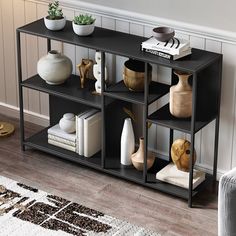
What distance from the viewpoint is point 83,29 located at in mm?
3846

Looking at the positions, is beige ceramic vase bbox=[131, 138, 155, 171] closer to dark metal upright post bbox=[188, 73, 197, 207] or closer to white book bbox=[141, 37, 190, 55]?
dark metal upright post bbox=[188, 73, 197, 207]

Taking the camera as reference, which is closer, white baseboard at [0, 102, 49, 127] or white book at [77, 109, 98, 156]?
white book at [77, 109, 98, 156]

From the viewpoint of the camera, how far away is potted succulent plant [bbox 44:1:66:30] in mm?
3925

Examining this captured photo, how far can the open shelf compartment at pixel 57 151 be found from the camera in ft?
13.2

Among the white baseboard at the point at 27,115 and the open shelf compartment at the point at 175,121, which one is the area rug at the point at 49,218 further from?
the white baseboard at the point at 27,115

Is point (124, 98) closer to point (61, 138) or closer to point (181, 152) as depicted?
point (181, 152)

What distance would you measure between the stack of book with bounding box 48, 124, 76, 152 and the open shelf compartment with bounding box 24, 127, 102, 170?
0.07 ft

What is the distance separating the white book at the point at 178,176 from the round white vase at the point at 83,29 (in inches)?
32.1

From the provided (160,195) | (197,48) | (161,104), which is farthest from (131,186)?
(197,48)

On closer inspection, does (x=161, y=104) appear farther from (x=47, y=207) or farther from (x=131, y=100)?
(x=47, y=207)

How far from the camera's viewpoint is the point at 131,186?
3898 millimetres

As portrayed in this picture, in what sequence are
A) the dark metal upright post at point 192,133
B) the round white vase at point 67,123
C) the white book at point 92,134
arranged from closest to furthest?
the dark metal upright post at point 192,133 → the white book at point 92,134 → the round white vase at point 67,123

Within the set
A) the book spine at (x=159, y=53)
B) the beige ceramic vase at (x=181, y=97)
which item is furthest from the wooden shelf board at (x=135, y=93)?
the book spine at (x=159, y=53)

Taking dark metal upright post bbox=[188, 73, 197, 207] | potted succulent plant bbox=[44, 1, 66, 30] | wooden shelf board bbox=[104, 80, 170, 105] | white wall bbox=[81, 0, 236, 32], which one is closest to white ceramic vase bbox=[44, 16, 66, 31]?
potted succulent plant bbox=[44, 1, 66, 30]
